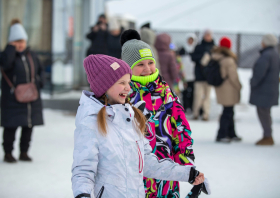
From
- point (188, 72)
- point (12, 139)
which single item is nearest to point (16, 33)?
point (12, 139)

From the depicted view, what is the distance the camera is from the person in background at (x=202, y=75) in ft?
25.6

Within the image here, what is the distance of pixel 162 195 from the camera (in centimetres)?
240

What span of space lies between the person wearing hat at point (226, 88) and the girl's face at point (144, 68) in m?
3.64

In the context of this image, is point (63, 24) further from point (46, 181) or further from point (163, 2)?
point (163, 2)

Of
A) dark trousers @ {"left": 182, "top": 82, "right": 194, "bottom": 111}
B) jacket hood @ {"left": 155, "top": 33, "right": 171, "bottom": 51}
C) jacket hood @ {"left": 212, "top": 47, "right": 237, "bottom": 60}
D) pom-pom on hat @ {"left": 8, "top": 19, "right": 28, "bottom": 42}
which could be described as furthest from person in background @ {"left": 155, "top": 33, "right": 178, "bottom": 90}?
pom-pom on hat @ {"left": 8, "top": 19, "right": 28, "bottom": 42}

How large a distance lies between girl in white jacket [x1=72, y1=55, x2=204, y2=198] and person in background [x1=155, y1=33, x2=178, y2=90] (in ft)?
15.7

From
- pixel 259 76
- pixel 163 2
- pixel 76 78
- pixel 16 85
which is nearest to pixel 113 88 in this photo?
pixel 16 85

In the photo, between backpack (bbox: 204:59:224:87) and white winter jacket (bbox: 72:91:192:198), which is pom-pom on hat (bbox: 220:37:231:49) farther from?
white winter jacket (bbox: 72:91:192:198)

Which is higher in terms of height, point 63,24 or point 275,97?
point 63,24

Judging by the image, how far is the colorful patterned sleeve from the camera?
234 centimetres

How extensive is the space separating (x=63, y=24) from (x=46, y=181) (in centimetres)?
791

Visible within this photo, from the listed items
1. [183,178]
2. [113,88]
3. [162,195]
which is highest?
[113,88]

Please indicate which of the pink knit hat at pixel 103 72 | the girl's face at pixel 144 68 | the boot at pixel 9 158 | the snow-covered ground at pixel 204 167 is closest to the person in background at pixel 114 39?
the snow-covered ground at pixel 204 167

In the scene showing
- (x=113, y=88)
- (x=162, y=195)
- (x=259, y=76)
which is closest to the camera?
(x=113, y=88)
